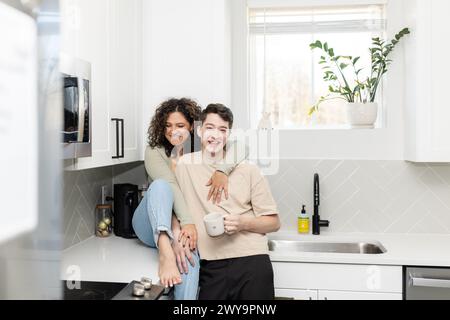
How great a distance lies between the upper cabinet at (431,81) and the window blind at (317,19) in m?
0.43

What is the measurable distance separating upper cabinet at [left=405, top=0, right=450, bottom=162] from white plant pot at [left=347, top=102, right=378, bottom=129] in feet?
0.94

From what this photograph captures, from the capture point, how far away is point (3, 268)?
303 mm

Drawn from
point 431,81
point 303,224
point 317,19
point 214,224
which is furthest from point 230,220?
point 317,19

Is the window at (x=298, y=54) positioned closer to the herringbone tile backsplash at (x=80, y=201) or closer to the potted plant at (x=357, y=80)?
the potted plant at (x=357, y=80)

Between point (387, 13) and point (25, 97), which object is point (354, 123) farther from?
point (25, 97)

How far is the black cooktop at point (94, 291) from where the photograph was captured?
135cm

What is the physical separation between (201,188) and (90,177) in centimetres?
68

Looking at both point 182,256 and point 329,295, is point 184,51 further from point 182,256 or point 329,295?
point 329,295

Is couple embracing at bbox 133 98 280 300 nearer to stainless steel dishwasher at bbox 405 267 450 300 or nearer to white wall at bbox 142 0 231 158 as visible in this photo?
white wall at bbox 142 0 231 158

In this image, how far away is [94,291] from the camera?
142 cm

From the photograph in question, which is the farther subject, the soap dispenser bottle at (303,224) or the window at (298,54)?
the window at (298,54)

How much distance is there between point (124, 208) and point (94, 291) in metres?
0.96

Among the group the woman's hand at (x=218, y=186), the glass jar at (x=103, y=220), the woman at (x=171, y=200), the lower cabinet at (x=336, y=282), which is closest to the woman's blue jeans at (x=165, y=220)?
the woman at (x=171, y=200)
